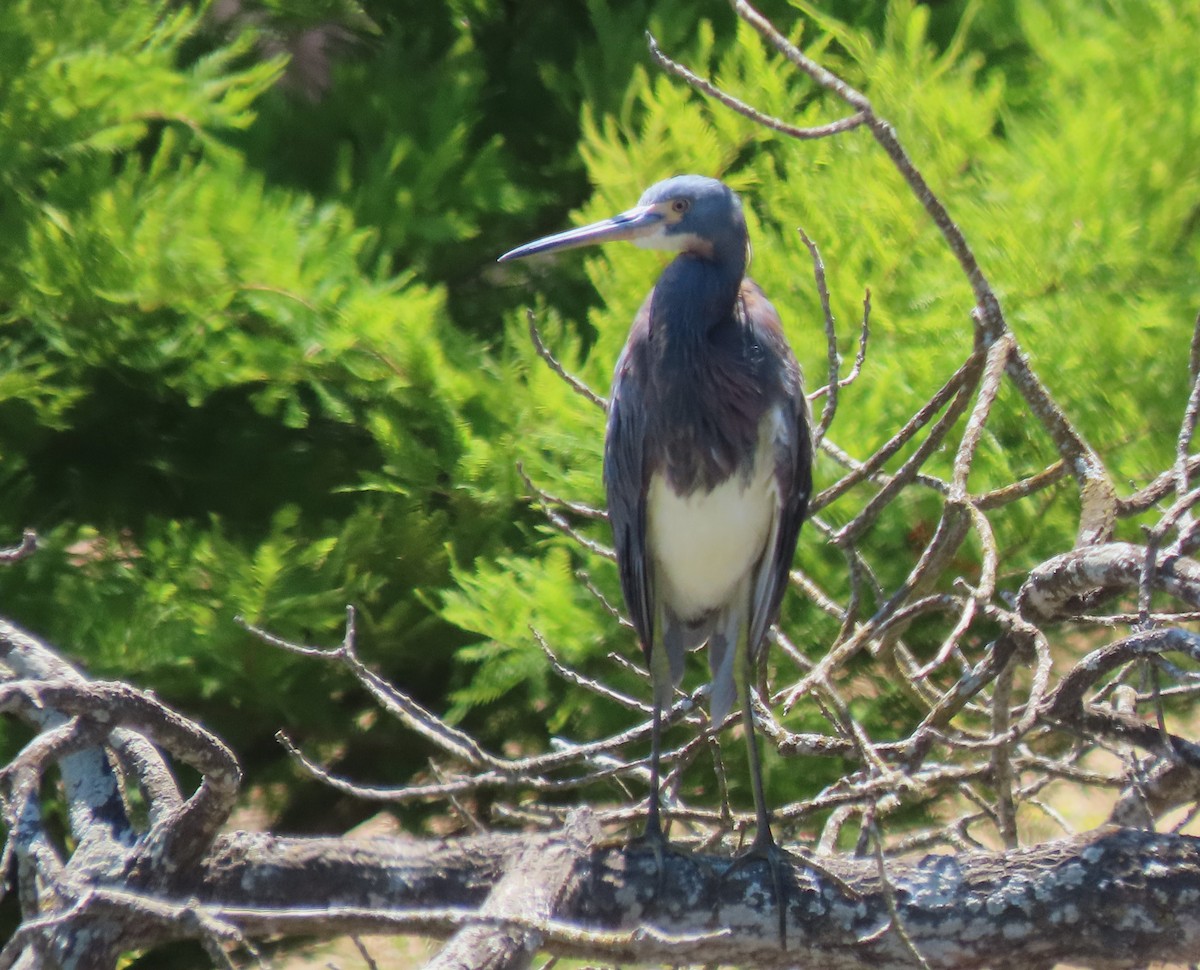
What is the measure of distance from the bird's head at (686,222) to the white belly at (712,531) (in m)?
0.31

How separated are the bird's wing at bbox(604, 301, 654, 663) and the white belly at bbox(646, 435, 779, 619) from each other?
30 millimetres

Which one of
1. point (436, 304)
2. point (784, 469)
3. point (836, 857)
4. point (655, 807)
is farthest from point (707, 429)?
point (436, 304)

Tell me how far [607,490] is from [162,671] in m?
0.95

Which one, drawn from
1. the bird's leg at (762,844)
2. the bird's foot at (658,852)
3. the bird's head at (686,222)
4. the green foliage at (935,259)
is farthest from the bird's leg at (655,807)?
the bird's head at (686,222)

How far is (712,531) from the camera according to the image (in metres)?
1.98

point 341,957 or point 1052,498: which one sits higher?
point 1052,498

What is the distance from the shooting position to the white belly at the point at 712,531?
1.94 m

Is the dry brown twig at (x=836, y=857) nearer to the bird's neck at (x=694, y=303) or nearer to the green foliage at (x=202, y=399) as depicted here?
the bird's neck at (x=694, y=303)

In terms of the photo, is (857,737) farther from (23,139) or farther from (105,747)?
(23,139)

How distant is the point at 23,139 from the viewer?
8.16ft

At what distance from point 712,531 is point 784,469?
0.52ft

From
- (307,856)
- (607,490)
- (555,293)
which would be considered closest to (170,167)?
(555,293)

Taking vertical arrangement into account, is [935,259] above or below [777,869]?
above

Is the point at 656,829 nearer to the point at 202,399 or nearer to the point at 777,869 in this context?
the point at 777,869
